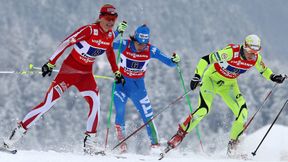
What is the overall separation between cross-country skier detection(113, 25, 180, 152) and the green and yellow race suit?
0.78m

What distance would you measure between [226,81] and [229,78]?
79 millimetres

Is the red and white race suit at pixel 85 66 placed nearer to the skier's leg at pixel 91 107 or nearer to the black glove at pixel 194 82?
the skier's leg at pixel 91 107

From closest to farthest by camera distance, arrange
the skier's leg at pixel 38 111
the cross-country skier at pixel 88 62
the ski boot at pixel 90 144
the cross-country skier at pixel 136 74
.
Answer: the skier's leg at pixel 38 111, the cross-country skier at pixel 88 62, the ski boot at pixel 90 144, the cross-country skier at pixel 136 74

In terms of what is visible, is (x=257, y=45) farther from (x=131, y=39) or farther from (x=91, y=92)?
(x=91, y=92)

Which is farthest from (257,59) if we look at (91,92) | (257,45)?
(91,92)

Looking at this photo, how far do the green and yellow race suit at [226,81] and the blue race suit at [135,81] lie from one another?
2.65 ft

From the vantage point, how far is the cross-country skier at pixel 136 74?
11.3 metres

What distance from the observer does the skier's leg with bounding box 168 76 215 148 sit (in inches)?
420

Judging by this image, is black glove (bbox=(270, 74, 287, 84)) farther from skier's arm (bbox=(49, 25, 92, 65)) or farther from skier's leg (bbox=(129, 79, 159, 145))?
skier's arm (bbox=(49, 25, 92, 65))

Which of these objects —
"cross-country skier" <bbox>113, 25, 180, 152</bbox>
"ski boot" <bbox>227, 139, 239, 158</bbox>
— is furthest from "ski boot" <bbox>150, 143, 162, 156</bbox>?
"ski boot" <bbox>227, 139, 239, 158</bbox>

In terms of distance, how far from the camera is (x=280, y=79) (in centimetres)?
1120

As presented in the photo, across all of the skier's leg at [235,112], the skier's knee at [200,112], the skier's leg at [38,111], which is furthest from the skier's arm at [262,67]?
the skier's leg at [38,111]

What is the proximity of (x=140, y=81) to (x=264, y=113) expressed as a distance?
78.8 m

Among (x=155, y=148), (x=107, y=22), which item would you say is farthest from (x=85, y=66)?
(x=155, y=148)
